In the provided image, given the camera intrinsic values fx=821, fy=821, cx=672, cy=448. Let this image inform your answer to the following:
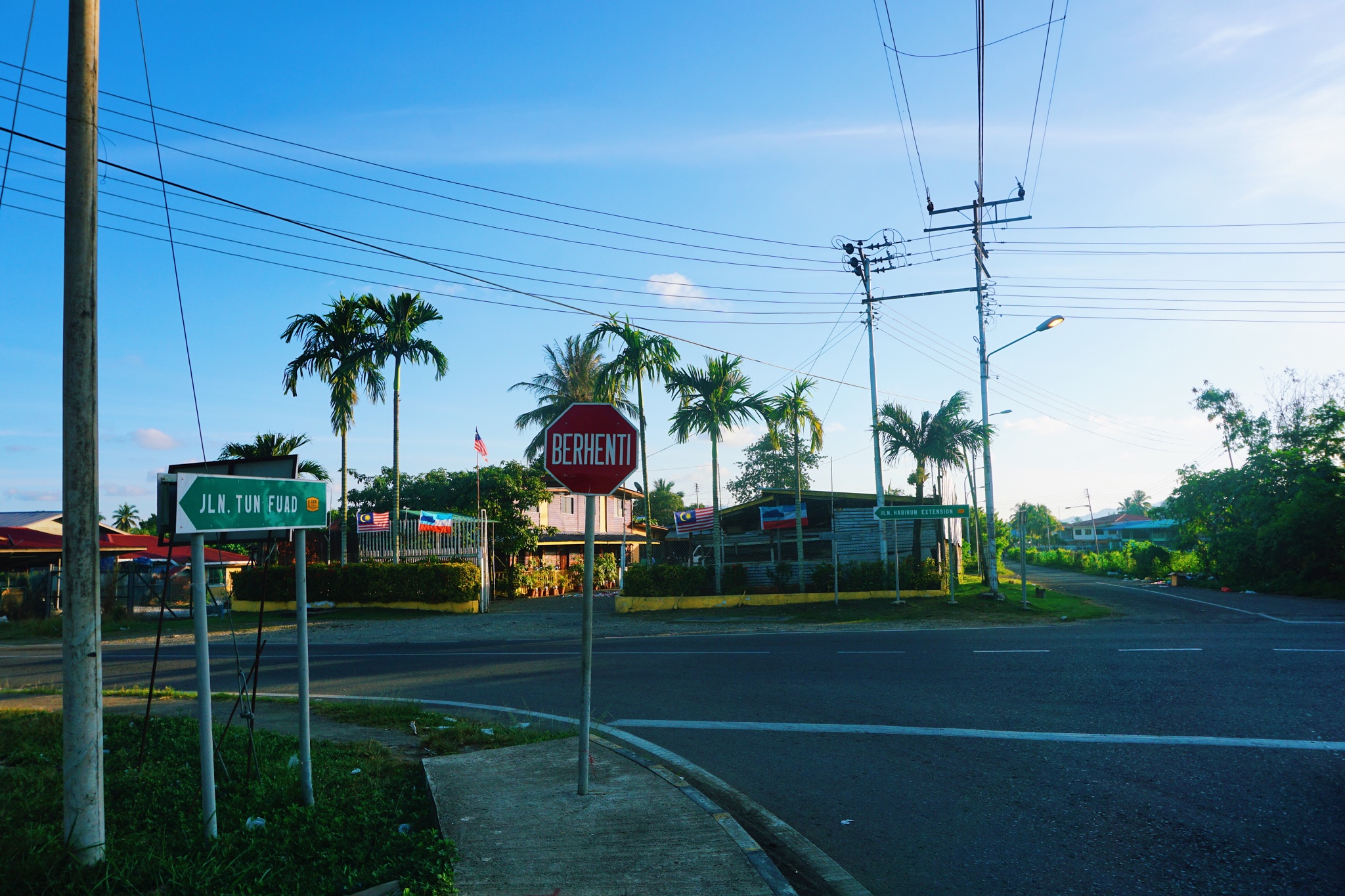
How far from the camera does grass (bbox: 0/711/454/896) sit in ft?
13.7

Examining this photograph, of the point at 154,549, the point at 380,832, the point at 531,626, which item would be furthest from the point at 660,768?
the point at 154,549

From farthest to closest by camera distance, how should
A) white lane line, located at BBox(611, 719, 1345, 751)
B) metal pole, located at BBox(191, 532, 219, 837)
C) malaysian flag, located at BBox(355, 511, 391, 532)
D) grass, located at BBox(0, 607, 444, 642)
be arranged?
malaysian flag, located at BBox(355, 511, 391, 532) < grass, located at BBox(0, 607, 444, 642) < white lane line, located at BBox(611, 719, 1345, 751) < metal pole, located at BBox(191, 532, 219, 837)

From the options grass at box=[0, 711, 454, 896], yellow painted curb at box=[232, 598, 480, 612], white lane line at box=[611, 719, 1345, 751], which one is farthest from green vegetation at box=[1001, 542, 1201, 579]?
grass at box=[0, 711, 454, 896]

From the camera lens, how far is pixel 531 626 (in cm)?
2269

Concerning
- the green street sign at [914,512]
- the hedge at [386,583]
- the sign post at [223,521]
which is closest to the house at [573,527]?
the hedge at [386,583]

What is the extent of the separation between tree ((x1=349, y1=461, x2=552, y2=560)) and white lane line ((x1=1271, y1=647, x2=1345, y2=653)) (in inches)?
999

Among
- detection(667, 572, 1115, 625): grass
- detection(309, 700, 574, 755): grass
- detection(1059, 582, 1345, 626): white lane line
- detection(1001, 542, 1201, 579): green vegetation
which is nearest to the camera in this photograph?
detection(309, 700, 574, 755): grass

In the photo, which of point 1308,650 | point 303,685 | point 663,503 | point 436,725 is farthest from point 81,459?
point 663,503

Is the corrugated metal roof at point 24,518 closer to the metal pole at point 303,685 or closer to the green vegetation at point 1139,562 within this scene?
the metal pole at point 303,685

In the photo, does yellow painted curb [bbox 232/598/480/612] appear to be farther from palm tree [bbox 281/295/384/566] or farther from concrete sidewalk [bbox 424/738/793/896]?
concrete sidewalk [bbox 424/738/793/896]

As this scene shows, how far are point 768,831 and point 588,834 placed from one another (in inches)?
46.2

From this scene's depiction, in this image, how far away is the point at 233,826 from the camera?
5137mm

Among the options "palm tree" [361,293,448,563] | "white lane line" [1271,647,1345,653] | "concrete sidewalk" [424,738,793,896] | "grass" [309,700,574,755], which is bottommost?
"white lane line" [1271,647,1345,653]

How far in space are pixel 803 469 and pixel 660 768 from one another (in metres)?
49.2
